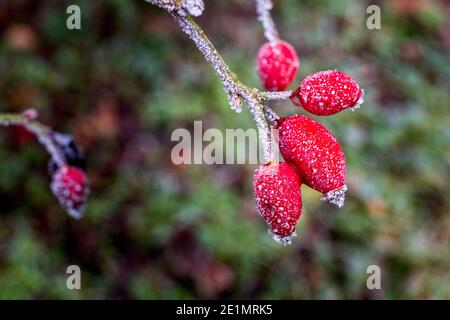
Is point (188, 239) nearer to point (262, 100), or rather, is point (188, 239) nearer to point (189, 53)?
point (189, 53)

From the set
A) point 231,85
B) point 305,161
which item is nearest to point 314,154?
point 305,161

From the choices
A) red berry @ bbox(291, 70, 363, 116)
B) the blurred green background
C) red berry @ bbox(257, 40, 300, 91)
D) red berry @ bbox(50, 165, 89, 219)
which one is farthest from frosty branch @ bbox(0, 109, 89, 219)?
the blurred green background

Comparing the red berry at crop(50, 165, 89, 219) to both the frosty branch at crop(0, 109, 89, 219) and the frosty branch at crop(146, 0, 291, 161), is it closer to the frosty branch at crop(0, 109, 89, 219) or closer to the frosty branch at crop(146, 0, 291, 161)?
the frosty branch at crop(0, 109, 89, 219)

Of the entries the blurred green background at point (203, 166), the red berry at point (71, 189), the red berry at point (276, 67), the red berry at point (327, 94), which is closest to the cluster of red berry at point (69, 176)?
the red berry at point (71, 189)

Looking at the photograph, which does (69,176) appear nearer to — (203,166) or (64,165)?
(64,165)

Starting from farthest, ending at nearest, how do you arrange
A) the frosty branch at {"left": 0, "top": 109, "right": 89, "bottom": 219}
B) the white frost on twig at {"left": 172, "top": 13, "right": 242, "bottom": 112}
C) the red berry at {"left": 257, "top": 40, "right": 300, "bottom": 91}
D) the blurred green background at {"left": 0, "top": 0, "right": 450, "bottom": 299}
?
the blurred green background at {"left": 0, "top": 0, "right": 450, "bottom": 299}
the frosty branch at {"left": 0, "top": 109, "right": 89, "bottom": 219}
the red berry at {"left": 257, "top": 40, "right": 300, "bottom": 91}
the white frost on twig at {"left": 172, "top": 13, "right": 242, "bottom": 112}
